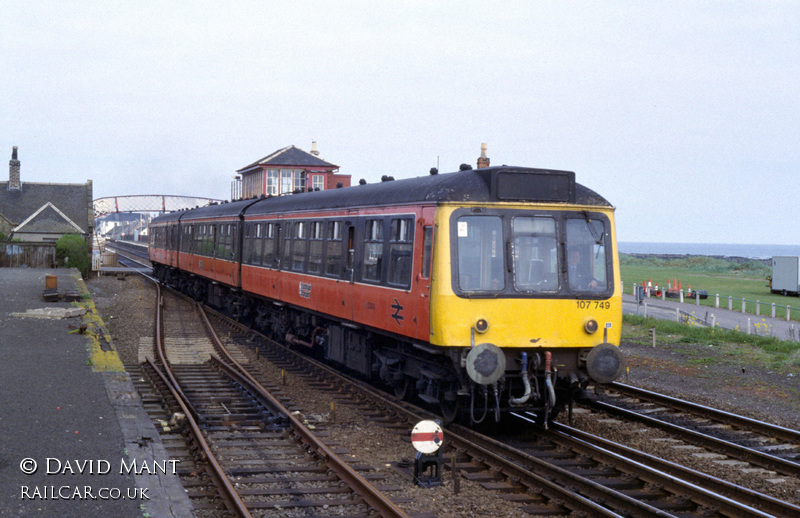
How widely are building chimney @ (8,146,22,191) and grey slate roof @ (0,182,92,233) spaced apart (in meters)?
0.34

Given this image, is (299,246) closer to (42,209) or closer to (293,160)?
(293,160)

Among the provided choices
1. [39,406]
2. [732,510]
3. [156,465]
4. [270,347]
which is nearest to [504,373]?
[732,510]

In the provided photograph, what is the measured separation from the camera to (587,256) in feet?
31.3

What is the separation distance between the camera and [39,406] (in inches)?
394

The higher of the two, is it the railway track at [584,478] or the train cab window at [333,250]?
the train cab window at [333,250]

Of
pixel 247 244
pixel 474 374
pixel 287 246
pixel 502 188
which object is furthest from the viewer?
pixel 247 244

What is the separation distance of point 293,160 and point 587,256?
135ft

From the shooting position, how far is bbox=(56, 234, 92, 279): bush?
3984cm

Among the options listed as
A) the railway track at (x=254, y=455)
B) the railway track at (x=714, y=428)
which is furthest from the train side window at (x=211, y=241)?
the railway track at (x=714, y=428)

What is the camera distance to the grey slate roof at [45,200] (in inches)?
2400

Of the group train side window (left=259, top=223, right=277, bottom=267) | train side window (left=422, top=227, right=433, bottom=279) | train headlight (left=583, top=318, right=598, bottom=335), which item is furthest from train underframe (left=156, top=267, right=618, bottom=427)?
train side window (left=259, top=223, right=277, bottom=267)

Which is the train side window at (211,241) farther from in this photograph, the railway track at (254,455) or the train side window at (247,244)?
the railway track at (254,455)

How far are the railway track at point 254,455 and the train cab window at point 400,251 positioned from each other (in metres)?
2.22

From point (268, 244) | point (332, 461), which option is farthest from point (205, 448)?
point (268, 244)
